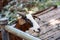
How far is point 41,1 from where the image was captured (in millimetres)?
5516

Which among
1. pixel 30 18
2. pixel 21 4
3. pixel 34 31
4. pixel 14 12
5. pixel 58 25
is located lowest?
pixel 34 31

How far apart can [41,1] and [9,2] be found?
1055 millimetres

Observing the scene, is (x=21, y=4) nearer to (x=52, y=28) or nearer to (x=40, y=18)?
(x=40, y=18)

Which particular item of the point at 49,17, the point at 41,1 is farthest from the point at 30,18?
the point at 41,1

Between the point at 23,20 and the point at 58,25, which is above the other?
the point at 23,20

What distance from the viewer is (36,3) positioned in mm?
5352

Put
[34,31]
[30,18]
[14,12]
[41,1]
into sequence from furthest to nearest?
[41,1]
[14,12]
[30,18]
[34,31]

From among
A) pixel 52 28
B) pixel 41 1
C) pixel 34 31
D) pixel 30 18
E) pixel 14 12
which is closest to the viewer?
pixel 34 31

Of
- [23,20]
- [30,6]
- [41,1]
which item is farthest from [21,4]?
[23,20]

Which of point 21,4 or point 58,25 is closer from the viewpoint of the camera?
point 58,25

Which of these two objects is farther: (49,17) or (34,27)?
(49,17)

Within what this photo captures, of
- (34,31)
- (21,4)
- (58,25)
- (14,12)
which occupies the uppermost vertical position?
(21,4)

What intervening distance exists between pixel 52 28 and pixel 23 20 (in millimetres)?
712

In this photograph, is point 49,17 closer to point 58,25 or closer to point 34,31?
point 58,25
